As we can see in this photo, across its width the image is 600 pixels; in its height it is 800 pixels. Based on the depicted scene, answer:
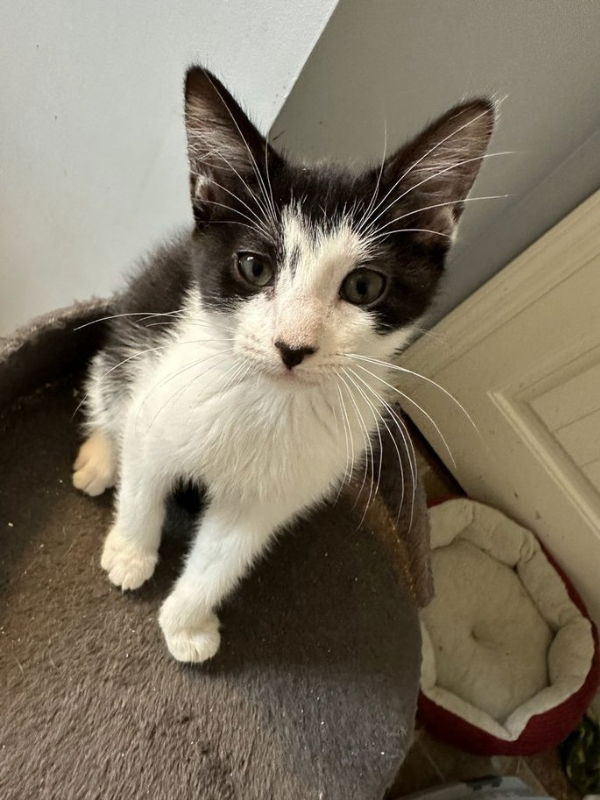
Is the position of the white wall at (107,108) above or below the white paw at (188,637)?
above

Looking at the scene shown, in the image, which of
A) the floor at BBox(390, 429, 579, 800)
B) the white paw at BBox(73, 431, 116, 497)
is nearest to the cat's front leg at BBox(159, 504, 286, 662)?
the white paw at BBox(73, 431, 116, 497)

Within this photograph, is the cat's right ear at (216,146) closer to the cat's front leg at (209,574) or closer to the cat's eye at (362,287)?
the cat's eye at (362,287)

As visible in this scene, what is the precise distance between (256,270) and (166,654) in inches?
23.2

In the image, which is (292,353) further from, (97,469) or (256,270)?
(97,469)

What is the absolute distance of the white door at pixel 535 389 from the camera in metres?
1.31

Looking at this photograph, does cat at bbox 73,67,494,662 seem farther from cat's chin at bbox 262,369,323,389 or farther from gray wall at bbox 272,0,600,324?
gray wall at bbox 272,0,600,324

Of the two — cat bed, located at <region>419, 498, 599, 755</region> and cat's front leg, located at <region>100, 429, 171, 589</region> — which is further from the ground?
cat's front leg, located at <region>100, 429, 171, 589</region>

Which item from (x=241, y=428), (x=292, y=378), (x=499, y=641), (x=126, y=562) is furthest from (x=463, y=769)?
(x=292, y=378)

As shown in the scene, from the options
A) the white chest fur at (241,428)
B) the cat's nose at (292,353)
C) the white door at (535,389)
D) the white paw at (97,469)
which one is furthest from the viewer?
the white door at (535,389)

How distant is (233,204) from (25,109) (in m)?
0.70

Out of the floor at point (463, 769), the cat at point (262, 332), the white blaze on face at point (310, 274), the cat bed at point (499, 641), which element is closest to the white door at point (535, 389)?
the cat bed at point (499, 641)

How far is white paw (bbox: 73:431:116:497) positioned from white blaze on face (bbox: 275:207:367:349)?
21.0 inches

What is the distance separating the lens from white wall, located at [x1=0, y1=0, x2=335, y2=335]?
814 mm

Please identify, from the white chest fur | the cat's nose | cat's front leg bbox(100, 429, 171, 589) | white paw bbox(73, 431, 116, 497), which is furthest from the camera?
white paw bbox(73, 431, 116, 497)
